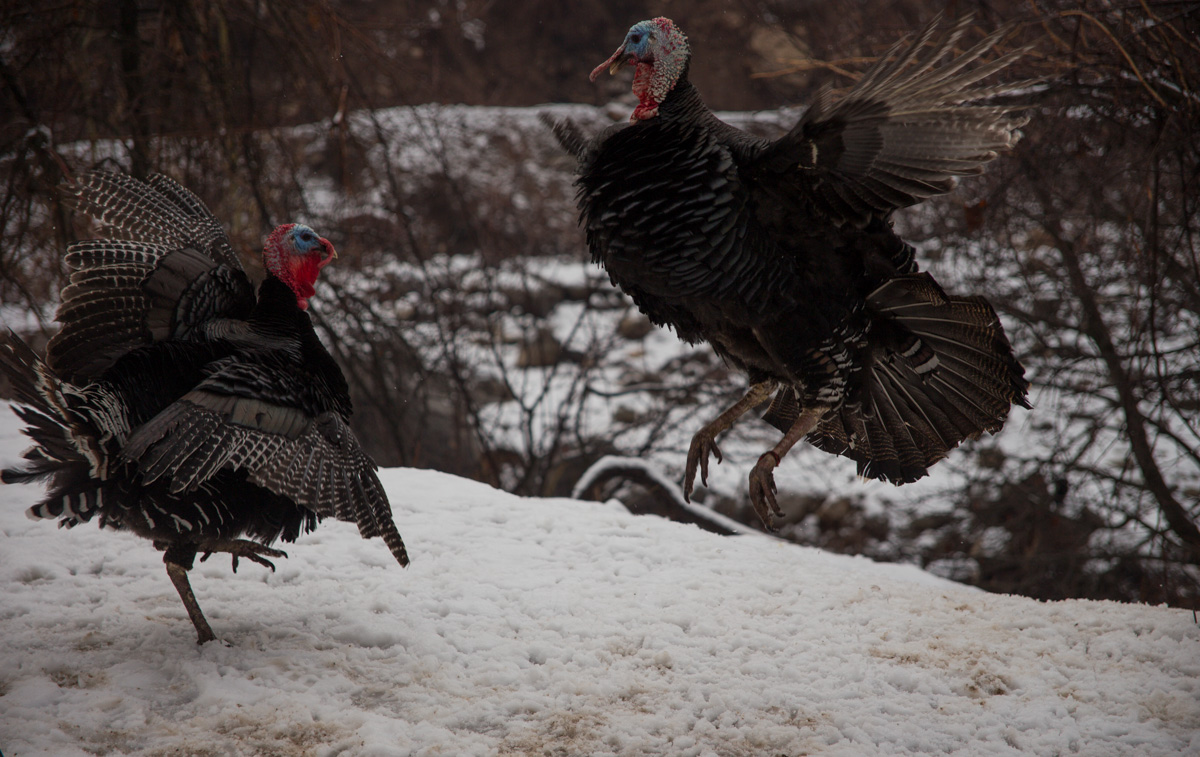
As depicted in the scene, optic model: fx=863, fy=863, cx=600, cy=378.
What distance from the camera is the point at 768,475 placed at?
2.99m

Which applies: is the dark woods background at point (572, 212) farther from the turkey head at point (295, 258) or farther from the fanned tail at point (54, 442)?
the fanned tail at point (54, 442)

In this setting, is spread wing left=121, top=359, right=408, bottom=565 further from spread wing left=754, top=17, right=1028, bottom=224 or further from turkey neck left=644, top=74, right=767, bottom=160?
spread wing left=754, top=17, right=1028, bottom=224

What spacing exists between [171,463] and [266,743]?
0.79 metres

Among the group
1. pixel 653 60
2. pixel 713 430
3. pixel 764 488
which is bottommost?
pixel 764 488

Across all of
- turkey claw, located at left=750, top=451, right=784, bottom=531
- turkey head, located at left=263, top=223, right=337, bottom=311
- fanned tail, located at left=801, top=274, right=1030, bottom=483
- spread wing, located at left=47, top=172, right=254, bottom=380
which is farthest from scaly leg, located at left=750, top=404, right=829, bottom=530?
spread wing, located at left=47, top=172, right=254, bottom=380

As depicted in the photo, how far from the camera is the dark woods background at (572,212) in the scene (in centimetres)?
423

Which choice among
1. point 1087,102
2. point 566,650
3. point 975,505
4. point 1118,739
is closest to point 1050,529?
point 975,505

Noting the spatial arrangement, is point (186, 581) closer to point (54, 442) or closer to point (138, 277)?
point (54, 442)

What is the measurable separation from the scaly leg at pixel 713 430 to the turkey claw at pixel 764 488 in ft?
0.78

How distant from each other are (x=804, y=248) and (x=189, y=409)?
196cm

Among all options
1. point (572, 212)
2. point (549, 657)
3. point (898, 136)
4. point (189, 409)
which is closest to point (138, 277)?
point (189, 409)

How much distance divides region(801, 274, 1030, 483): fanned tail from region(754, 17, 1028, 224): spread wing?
0.40 metres

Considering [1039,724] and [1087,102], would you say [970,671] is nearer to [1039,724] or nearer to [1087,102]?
[1039,724]

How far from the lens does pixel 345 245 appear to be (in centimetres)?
801
